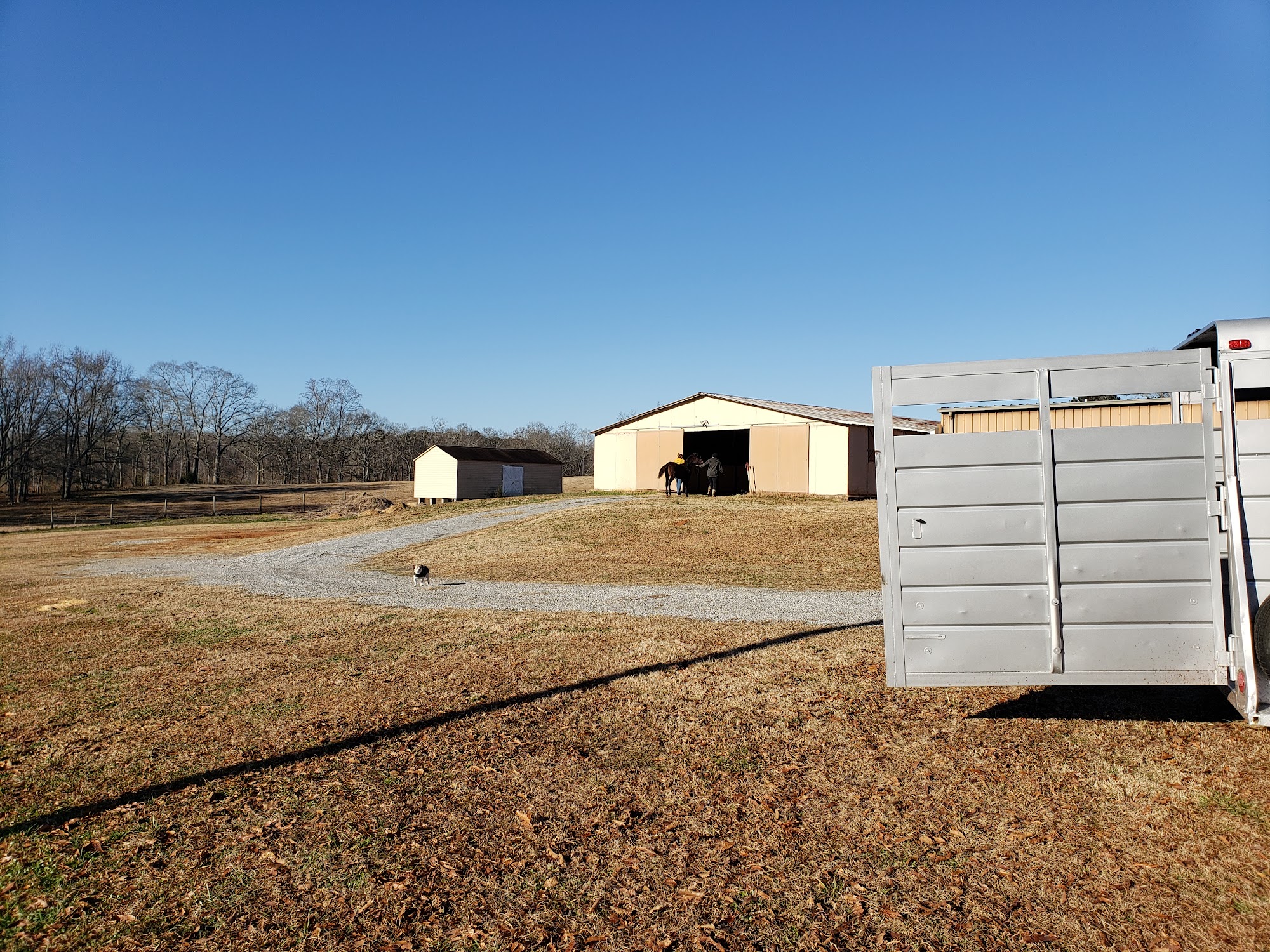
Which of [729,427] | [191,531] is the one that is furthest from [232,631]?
[191,531]

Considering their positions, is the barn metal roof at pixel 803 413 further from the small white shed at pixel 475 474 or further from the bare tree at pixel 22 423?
the bare tree at pixel 22 423

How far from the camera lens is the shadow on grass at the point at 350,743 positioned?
4539 mm

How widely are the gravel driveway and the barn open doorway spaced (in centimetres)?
1291

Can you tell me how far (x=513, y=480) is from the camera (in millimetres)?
39875

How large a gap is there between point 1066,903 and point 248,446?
274 feet

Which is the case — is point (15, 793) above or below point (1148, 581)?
below

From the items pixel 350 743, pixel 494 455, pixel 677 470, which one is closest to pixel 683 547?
pixel 677 470

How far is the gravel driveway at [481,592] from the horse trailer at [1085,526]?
4979mm

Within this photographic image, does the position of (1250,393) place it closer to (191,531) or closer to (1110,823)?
(1110,823)

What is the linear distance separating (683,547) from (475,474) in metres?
20.7

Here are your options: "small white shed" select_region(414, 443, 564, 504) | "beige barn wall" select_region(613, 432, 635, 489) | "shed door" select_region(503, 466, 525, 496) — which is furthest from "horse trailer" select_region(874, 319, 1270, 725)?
"shed door" select_region(503, 466, 525, 496)

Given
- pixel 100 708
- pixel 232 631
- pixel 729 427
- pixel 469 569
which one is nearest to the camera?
pixel 100 708

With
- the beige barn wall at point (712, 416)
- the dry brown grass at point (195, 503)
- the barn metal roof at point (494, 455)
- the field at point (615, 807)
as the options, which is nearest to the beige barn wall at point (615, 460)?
the beige barn wall at point (712, 416)

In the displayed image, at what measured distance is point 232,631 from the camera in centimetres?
1009
